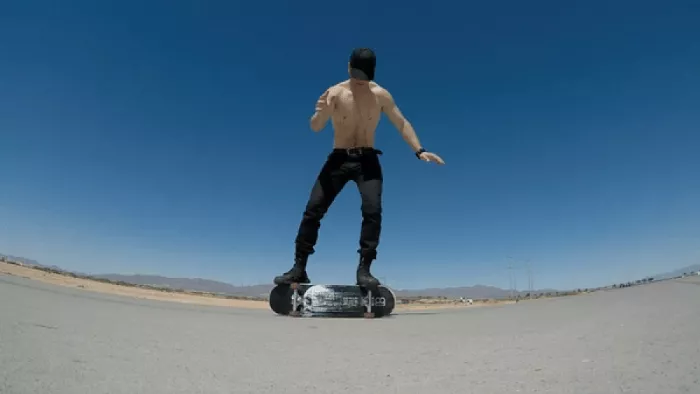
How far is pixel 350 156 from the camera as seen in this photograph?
5004 millimetres

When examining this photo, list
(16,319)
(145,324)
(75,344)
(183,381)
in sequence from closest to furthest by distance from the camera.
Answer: (183,381) → (75,344) → (16,319) → (145,324)

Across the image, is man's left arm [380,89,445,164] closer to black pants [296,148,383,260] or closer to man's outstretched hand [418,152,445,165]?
man's outstretched hand [418,152,445,165]

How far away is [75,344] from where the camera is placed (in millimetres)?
1596

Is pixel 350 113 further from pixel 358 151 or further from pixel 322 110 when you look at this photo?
pixel 358 151

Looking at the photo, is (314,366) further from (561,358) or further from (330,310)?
(330,310)

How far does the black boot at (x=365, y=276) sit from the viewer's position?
14.7ft

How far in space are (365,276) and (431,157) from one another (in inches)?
72.3

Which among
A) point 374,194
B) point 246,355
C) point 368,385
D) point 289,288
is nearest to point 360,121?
point 374,194

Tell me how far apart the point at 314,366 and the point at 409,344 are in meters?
0.68

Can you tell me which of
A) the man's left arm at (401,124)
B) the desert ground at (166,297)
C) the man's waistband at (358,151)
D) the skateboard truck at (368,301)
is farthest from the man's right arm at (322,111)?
the desert ground at (166,297)

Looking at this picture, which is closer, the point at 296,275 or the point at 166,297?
the point at 296,275

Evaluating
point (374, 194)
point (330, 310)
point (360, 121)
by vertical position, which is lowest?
point (330, 310)

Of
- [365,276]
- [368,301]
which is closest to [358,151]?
[365,276]

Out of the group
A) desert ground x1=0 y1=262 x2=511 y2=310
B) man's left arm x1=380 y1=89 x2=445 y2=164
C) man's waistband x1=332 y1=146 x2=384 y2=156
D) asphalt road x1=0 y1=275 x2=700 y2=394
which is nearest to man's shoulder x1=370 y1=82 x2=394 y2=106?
man's left arm x1=380 y1=89 x2=445 y2=164
